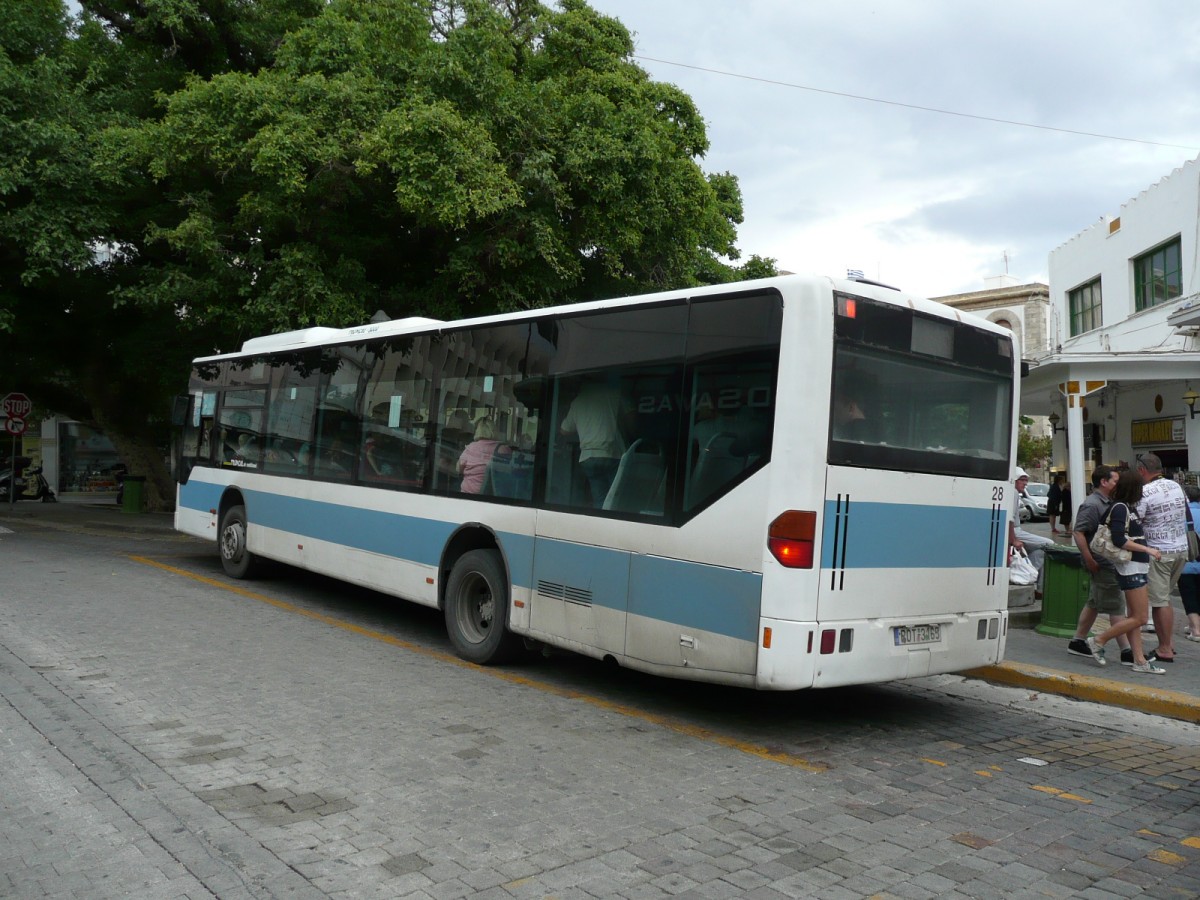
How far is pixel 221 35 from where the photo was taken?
19406 millimetres

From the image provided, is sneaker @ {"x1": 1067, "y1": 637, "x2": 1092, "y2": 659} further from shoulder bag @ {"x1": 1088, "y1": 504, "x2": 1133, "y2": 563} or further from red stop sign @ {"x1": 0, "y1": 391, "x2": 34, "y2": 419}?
red stop sign @ {"x1": 0, "y1": 391, "x2": 34, "y2": 419}

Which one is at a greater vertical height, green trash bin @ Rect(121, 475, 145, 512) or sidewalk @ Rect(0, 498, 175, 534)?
green trash bin @ Rect(121, 475, 145, 512)

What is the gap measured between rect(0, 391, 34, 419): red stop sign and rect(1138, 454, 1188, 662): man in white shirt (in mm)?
23879

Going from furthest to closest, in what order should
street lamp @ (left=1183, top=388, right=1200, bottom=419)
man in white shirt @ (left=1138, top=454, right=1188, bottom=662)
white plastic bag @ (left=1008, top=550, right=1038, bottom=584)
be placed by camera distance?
street lamp @ (left=1183, top=388, right=1200, bottom=419) < white plastic bag @ (left=1008, top=550, right=1038, bottom=584) < man in white shirt @ (left=1138, top=454, right=1188, bottom=662)

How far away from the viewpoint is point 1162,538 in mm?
8969

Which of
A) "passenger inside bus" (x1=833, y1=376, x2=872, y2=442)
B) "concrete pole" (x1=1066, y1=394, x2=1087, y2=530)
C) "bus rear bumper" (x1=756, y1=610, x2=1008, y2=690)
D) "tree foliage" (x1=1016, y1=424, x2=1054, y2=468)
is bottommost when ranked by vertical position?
"bus rear bumper" (x1=756, y1=610, x2=1008, y2=690)

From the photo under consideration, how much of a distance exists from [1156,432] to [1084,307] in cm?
642

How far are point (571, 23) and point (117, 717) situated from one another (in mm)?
14491

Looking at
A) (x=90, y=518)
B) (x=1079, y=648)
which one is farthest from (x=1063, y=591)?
(x=90, y=518)

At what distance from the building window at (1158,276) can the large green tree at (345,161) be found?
38.0 feet

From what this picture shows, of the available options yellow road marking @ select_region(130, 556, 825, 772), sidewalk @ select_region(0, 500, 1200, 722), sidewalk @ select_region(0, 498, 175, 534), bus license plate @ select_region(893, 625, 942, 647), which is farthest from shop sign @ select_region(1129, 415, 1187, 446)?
sidewalk @ select_region(0, 498, 175, 534)

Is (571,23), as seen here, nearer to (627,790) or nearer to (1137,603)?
(1137,603)

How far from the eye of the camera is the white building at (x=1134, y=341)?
17828 millimetres

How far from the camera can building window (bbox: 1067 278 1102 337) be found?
26906mm
